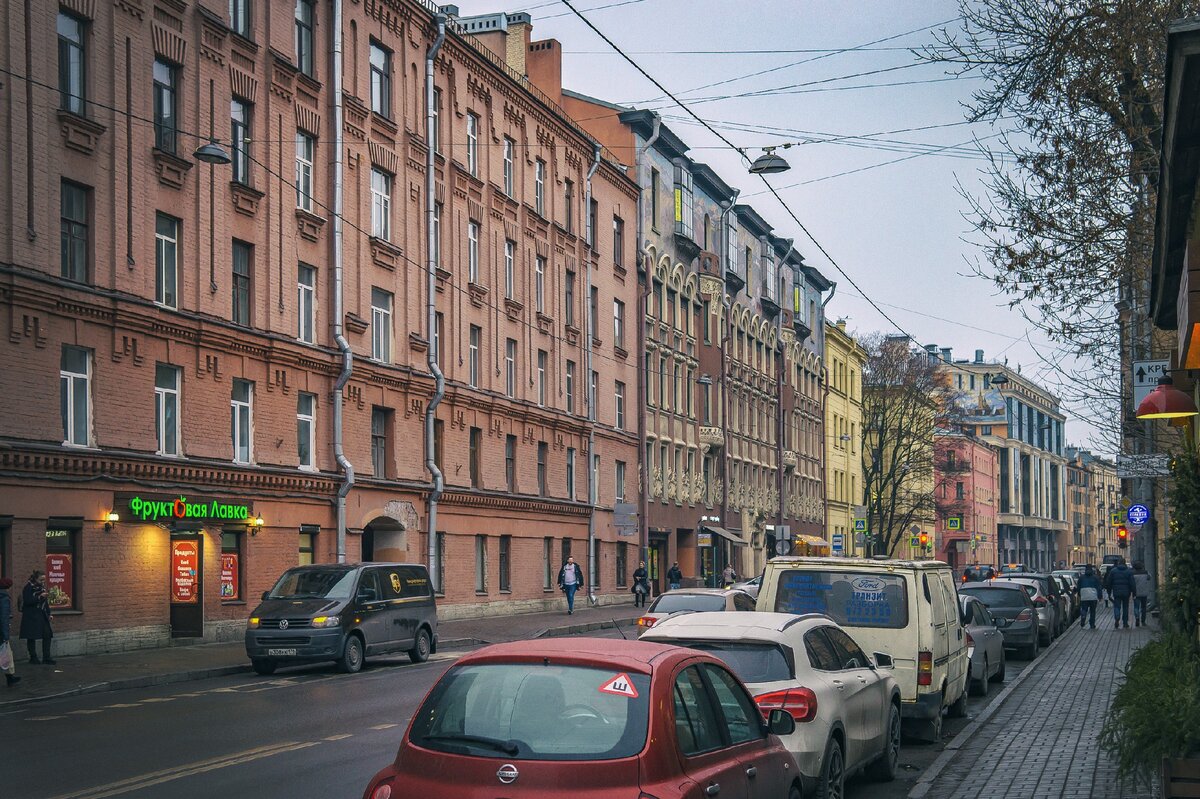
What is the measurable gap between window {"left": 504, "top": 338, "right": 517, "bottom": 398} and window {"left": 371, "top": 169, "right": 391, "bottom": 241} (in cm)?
813

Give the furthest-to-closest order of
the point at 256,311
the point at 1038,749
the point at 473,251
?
1. the point at 473,251
2. the point at 256,311
3. the point at 1038,749

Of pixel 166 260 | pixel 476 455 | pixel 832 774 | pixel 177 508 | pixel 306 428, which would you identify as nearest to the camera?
pixel 832 774

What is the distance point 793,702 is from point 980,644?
10.9 meters

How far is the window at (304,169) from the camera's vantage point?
32763 millimetres

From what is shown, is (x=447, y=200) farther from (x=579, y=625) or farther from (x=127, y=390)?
(x=127, y=390)

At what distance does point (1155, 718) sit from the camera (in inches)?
405

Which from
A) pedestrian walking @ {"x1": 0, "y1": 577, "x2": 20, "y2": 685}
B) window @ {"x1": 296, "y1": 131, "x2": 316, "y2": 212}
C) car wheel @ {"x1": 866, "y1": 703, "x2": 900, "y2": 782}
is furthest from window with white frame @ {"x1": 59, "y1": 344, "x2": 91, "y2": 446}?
car wheel @ {"x1": 866, "y1": 703, "x2": 900, "y2": 782}

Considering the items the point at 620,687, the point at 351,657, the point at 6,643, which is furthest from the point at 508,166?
the point at 620,687

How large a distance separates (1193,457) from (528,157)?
35792 millimetres

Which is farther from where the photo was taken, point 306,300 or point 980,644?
point 306,300

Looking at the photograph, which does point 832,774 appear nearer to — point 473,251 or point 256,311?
point 256,311

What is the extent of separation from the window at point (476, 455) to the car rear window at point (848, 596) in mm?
26682

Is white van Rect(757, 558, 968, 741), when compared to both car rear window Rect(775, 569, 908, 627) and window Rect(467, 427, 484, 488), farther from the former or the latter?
window Rect(467, 427, 484, 488)

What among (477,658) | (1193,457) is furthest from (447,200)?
(477,658)
